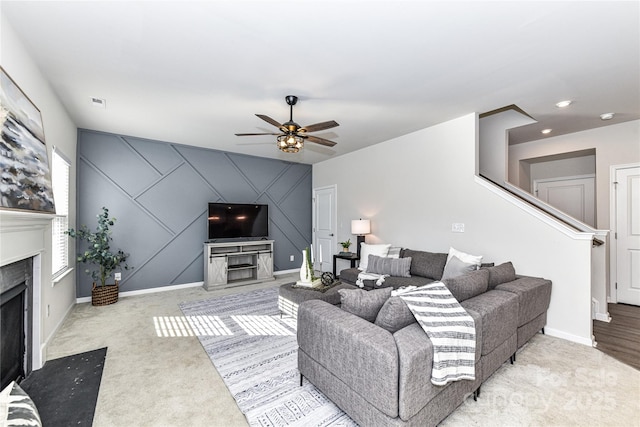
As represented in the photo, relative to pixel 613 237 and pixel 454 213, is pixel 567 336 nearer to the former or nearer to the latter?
pixel 454 213

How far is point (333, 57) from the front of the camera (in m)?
2.36

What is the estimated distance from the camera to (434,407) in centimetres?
158

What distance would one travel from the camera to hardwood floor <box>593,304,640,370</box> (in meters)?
2.60

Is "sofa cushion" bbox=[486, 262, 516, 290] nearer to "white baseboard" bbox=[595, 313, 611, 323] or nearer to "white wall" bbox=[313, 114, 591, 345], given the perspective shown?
"white wall" bbox=[313, 114, 591, 345]

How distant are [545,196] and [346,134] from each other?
14.3 feet

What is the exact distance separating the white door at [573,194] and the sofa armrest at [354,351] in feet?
18.0

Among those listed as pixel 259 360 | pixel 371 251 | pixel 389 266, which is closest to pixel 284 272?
pixel 371 251

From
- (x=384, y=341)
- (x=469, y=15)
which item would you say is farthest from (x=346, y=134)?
(x=384, y=341)

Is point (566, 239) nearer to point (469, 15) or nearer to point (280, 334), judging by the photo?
point (469, 15)

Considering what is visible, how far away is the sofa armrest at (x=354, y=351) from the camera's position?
1.42m

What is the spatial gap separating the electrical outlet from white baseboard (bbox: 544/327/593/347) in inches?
56.9

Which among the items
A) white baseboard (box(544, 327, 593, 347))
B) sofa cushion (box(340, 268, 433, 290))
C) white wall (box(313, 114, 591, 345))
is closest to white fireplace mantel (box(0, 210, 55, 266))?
sofa cushion (box(340, 268, 433, 290))

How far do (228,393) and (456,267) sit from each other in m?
2.75

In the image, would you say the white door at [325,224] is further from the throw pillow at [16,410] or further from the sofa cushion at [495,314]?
the throw pillow at [16,410]
